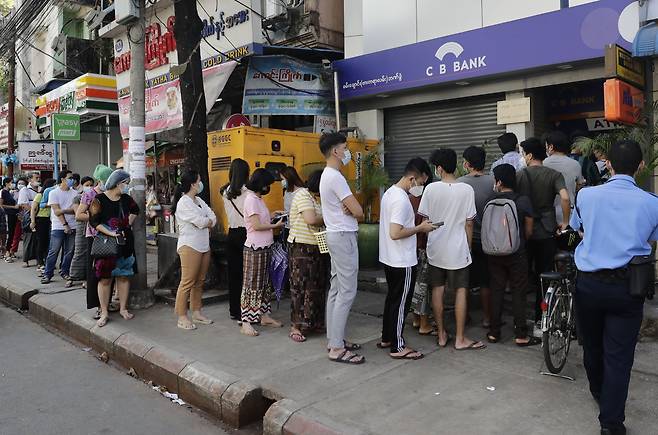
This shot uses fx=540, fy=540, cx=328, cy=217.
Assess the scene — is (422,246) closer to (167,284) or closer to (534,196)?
(534,196)

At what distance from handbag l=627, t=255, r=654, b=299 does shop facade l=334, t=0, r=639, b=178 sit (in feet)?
14.8

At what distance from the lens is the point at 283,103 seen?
32.3 feet

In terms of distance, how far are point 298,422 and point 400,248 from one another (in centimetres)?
166

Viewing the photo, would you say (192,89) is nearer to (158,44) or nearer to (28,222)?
(28,222)

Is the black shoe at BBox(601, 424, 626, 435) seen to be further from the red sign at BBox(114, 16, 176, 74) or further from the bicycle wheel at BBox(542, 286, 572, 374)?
the red sign at BBox(114, 16, 176, 74)

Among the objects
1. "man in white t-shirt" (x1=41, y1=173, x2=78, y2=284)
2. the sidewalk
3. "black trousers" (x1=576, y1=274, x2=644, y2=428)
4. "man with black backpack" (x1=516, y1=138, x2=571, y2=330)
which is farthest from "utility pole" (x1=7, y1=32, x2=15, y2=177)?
"black trousers" (x1=576, y1=274, x2=644, y2=428)

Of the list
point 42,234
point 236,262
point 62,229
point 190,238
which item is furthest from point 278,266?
point 42,234

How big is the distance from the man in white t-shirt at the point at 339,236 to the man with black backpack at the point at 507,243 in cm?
120

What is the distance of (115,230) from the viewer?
6.03 m

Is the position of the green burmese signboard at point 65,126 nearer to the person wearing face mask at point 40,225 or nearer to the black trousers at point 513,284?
the person wearing face mask at point 40,225

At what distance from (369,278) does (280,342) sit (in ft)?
8.54

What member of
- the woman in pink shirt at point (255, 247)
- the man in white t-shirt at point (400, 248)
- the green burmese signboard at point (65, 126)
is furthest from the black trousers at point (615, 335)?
the green burmese signboard at point (65, 126)

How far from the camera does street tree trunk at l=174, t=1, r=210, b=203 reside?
23.6 feet

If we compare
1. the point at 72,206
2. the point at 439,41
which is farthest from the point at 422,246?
the point at 72,206
